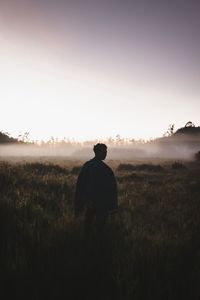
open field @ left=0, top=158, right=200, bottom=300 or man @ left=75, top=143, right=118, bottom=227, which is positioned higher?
man @ left=75, top=143, right=118, bottom=227

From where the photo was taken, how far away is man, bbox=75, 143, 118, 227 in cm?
618

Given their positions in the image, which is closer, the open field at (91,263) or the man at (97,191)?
the open field at (91,263)

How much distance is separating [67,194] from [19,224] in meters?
6.08

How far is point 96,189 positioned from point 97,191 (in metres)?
0.04

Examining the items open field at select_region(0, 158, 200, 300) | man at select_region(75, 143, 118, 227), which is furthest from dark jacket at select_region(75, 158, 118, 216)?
open field at select_region(0, 158, 200, 300)

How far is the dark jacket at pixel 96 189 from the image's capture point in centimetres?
619

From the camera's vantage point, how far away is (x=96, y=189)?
Result: 20.3 ft

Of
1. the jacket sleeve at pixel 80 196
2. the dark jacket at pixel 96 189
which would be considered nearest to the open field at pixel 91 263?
the jacket sleeve at pixel 80 196

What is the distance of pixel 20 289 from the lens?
3754 mm

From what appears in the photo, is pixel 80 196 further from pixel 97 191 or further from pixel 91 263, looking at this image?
pixel 91 263

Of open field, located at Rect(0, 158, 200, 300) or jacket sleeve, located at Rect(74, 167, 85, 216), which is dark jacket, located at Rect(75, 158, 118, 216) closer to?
jacket sleeve, located at Rect(74, 167, 85, 216)

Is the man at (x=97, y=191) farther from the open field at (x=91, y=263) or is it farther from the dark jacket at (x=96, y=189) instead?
the open field at (x=91, y=263)

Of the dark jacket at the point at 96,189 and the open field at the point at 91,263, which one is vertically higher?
the dark jacket at the point at 96,189

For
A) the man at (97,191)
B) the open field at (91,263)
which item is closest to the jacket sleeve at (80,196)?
the man at (97,191)
